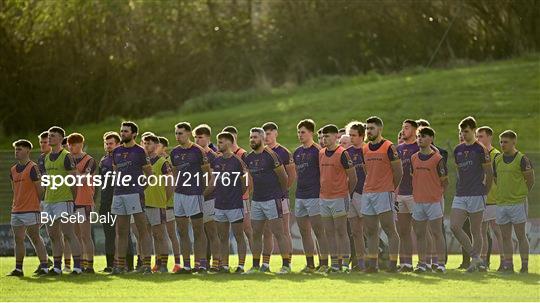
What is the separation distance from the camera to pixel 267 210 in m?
15.8

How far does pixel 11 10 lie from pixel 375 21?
10.3 m

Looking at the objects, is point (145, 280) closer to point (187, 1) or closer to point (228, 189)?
point (228, 189)

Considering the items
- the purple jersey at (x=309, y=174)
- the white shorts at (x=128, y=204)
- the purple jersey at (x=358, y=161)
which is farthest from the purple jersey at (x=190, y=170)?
the purple jersey at (x=358, y=161)

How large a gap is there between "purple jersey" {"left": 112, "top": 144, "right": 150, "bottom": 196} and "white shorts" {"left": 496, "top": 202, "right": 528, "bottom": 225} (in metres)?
4.52

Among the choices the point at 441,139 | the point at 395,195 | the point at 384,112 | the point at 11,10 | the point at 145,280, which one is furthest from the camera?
the point at 11,10

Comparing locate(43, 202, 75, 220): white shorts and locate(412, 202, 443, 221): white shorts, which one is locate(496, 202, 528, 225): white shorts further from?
locate(43, 202, 75, 220): white shorts

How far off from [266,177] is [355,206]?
1.21 meters

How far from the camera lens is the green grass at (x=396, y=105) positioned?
99.5 feet

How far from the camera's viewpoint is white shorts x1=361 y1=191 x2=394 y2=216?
1521 centimetres

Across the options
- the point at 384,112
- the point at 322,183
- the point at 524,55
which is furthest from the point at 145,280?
the point at 524,55

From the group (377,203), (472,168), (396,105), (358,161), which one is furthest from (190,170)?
(396,105)

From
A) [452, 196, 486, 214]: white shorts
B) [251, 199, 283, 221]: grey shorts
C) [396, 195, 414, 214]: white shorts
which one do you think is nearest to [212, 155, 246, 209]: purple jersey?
[251, 199, 283, 221]: grey shorts

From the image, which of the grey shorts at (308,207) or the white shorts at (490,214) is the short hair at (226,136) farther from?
the white shorts at (490,214)

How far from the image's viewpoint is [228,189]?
15820mm
